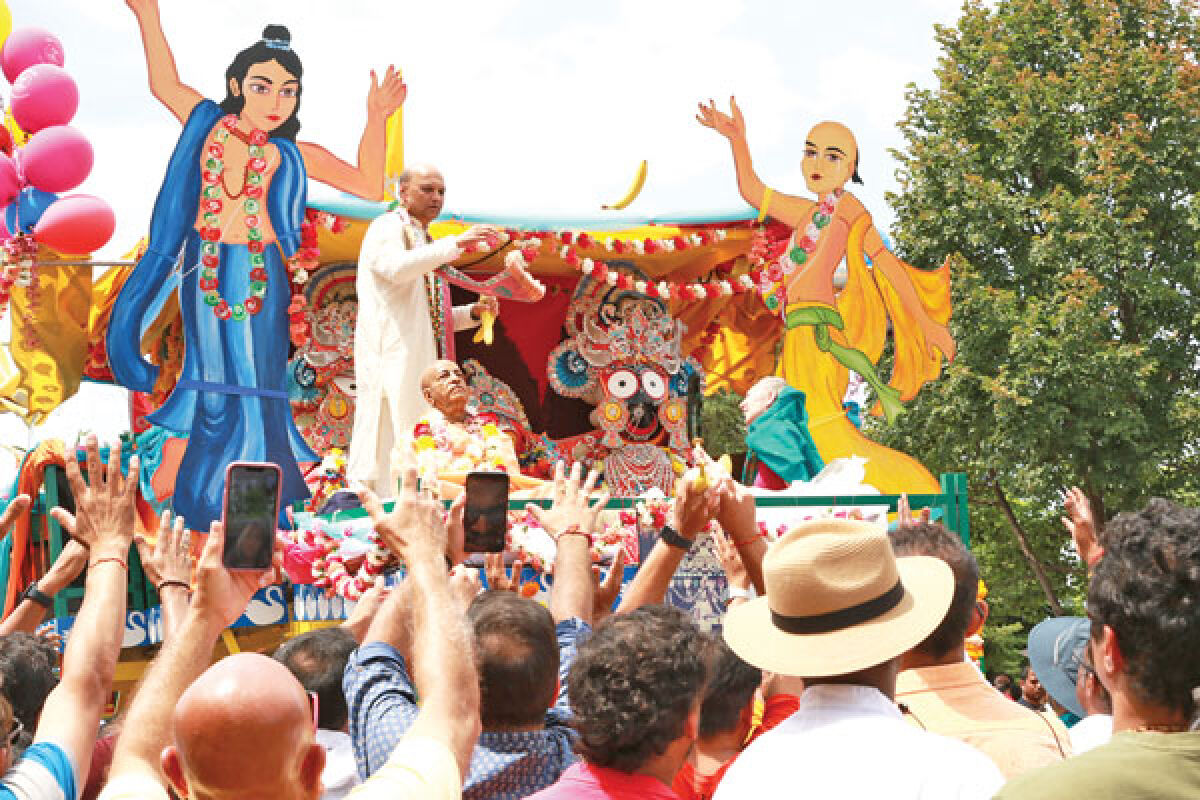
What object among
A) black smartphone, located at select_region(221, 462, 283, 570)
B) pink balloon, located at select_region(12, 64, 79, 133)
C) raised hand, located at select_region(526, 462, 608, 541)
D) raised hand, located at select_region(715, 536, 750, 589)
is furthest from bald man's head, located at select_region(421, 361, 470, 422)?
black smartphone, located at select_region(221, 462, 283, 570)

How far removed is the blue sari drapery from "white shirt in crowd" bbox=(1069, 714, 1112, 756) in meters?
6.42

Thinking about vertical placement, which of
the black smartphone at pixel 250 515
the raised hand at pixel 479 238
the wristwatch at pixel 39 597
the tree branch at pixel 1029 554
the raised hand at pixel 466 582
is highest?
Answer: the raised hand at pixel 479 238

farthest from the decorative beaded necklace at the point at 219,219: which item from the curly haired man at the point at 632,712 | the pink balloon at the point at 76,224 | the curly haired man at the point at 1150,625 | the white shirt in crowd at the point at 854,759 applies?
the curly haired man at the point at 1150,625

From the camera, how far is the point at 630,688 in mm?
2469

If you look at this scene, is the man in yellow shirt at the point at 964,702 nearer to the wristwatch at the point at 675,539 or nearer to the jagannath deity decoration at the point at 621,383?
the wristwatch at the point at 675,539

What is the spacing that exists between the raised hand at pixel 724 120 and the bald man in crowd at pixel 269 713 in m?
8.67

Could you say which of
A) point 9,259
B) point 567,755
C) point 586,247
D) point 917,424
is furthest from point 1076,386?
point 567,755

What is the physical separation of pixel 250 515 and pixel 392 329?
623 centimetres

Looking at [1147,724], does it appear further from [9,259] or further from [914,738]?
[9,259]

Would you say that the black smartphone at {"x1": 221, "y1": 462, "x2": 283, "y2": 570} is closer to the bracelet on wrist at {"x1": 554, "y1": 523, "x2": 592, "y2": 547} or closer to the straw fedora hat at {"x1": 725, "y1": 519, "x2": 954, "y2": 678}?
the bracelet on wrist at {"x1": 554, "y1": 523, "x2": 592, "y2": 547}

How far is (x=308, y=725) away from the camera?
6.32 feet

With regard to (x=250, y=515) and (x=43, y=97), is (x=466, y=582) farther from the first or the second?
(x=43, y=97)

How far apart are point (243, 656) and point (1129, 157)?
14897 millimetres

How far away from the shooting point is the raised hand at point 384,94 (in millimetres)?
Result: 9578
